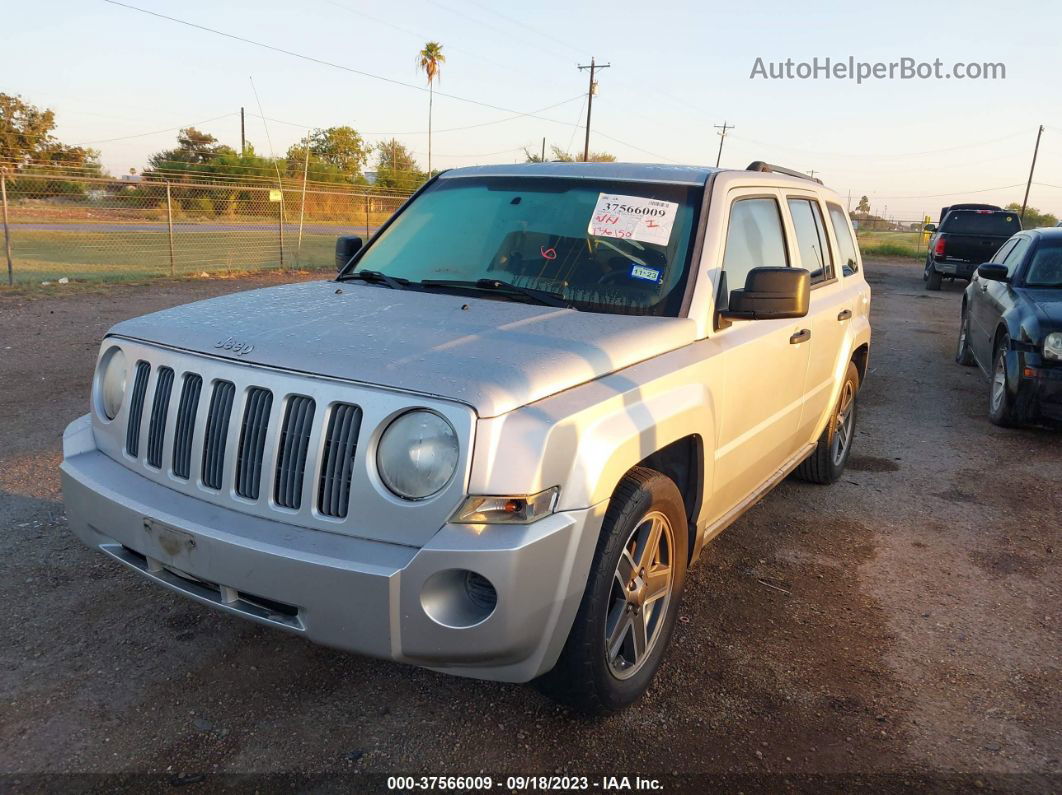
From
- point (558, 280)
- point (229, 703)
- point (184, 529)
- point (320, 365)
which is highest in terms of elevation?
point (558, 280)

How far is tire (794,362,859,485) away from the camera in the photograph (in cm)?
532

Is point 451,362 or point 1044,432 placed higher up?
point 451,362

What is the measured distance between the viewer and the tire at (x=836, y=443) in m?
5.32

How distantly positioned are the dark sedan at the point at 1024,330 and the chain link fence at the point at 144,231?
1327cm

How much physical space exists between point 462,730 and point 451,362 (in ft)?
4.14

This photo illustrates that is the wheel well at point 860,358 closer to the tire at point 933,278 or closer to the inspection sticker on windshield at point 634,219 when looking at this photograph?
the inspection sticker on windshield at point 634,219

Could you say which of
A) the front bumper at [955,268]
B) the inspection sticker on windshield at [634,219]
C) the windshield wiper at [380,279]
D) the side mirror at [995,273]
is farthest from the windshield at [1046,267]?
the front bumper at [955,268]

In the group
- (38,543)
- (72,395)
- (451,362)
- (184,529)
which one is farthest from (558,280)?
(72,395)

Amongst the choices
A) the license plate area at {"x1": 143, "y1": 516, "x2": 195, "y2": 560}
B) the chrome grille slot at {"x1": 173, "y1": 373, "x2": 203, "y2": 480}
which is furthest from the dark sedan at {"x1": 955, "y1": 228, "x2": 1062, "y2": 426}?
the license plate area at {"x1": 143, "y1": 516, "x2": 195, "y2": 560}

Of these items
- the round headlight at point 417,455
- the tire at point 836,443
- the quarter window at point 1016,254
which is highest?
the quarter window at point 1016,254

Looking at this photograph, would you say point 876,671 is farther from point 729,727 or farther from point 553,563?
point 553,563

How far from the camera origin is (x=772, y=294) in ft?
10.8

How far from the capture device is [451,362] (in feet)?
8.33

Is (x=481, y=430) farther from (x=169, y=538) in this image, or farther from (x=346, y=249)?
(x=346, y=249)
